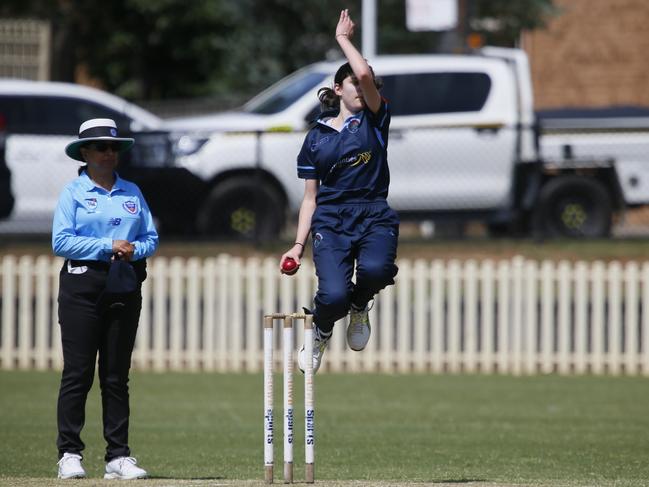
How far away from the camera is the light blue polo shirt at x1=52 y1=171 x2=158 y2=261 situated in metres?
7.69

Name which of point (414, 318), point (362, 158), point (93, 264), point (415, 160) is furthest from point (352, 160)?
point (415, 160)

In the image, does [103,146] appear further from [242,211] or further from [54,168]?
[242,211]

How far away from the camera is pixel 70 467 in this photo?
778 cm

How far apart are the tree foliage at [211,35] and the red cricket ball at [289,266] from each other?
17471 mm

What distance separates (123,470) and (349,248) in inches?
72.2

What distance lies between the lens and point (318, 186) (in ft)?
25.9

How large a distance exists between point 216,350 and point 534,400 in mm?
4026

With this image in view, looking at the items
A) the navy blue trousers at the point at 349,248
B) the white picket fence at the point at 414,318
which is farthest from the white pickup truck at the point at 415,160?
the navy blue trousers at the point at 349,248

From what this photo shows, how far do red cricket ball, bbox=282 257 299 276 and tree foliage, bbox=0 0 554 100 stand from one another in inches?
688

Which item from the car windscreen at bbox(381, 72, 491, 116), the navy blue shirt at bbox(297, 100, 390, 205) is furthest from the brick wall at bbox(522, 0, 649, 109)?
the navy blue shirt at bbox(297, 100, 390, 205)

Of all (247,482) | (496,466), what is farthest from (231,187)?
(247,482)

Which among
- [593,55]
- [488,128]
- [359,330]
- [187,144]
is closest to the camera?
[359,330]

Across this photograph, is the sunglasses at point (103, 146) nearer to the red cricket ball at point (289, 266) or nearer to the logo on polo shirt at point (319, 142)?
the logo on polo shirt at point (319, 142)

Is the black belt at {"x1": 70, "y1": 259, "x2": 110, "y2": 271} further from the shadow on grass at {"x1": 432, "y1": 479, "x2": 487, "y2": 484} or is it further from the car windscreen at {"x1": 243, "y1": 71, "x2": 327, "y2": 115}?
the car windscreen at {"x1": 243, "y1": 71, "x2": 327, "y2": 115}
